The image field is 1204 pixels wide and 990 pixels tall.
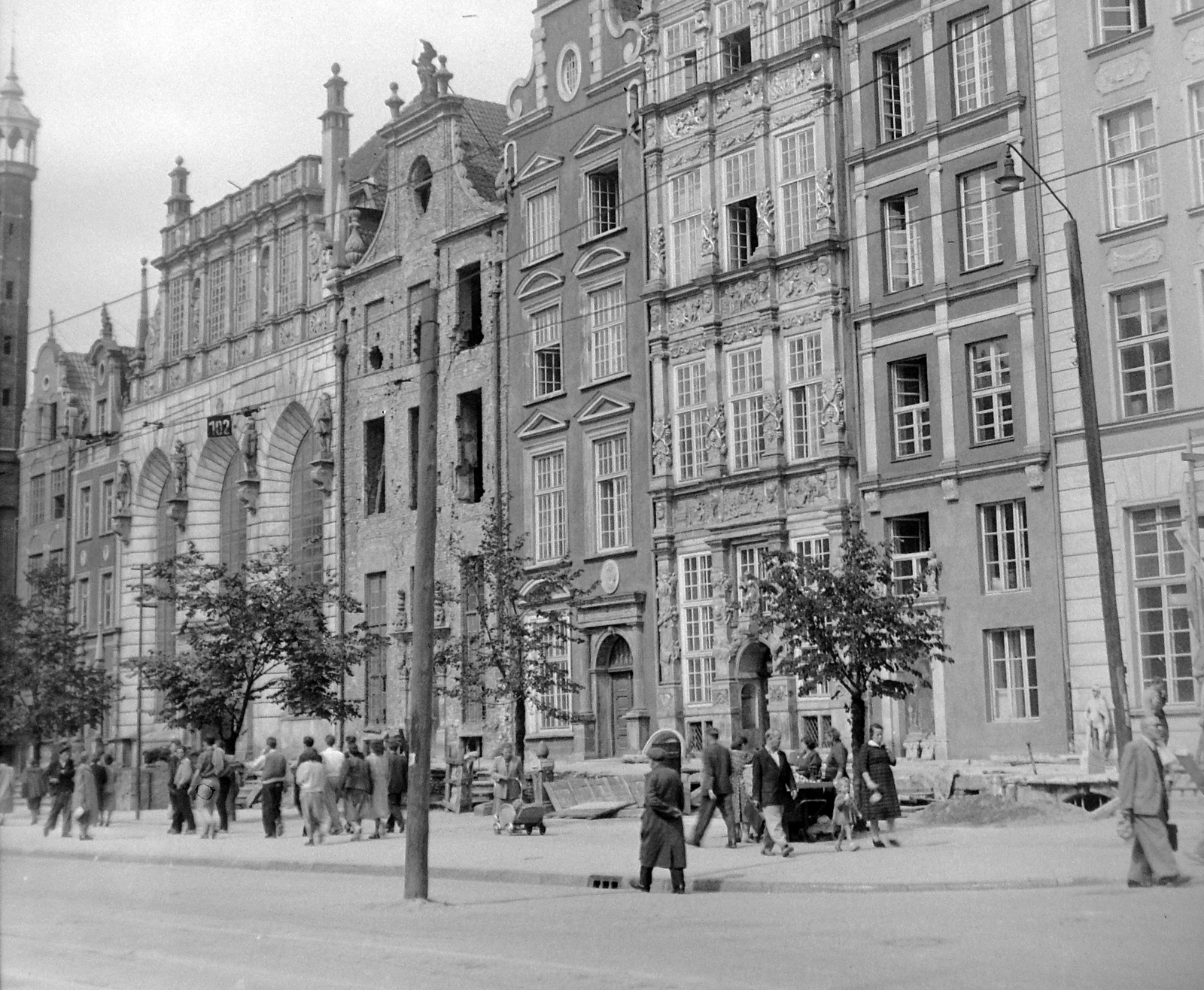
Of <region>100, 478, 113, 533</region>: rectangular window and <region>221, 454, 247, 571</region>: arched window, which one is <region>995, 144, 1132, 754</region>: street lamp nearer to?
<region>221, 454, 247, 571</region>: arched window

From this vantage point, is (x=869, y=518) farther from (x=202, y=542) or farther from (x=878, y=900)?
(x=202, y=542)

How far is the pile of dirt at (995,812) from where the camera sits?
2656cm

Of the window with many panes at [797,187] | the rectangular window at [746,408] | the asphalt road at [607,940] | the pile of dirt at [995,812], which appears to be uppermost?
the window with many panes at [797,187]

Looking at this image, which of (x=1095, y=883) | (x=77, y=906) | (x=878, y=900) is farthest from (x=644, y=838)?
(x=77, y=906)

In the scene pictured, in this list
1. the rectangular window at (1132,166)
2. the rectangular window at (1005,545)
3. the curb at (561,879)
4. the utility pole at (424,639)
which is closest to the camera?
the curb at (561,879)

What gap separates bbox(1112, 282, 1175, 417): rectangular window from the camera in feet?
103

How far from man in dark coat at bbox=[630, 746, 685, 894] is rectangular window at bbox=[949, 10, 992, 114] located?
65.2 ft

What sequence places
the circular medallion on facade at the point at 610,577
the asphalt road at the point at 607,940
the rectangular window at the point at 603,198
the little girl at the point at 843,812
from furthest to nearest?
the rectangular window at the point at 603,198 < the circular medallion on facade at the point at 610,577 < the little girl at the point at 843,812 < the asphalt road at the point at 607,940

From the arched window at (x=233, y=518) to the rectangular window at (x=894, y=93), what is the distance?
2798 centimetres

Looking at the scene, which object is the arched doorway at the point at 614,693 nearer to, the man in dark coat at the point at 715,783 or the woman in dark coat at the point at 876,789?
the man in dark coat at the point at 715,783

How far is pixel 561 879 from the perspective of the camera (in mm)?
21719

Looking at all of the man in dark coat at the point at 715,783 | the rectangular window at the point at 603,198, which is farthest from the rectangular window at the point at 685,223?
the man in dark coat at the point at 715,783

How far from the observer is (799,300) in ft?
127

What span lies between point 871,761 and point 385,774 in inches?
375
